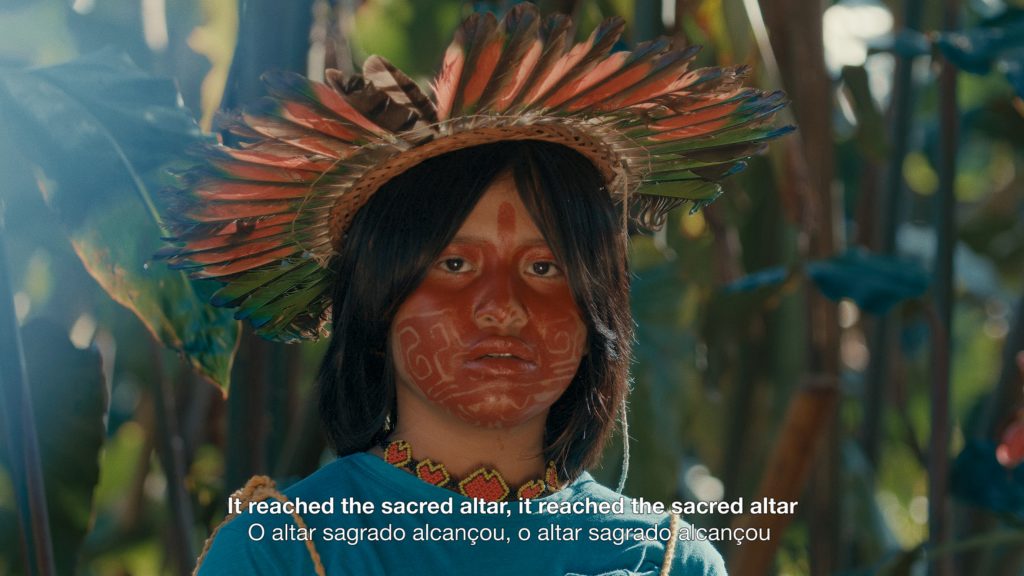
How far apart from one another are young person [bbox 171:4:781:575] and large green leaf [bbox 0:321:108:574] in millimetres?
370

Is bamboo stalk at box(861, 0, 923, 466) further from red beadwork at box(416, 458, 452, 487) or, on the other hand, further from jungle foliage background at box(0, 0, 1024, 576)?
red beadwork at box(416, 458, 452, 487)

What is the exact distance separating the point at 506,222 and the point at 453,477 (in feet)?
0.74

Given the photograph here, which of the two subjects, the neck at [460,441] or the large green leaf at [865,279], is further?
the large green leaf at [865,279]

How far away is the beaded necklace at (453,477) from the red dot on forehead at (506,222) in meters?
0.20

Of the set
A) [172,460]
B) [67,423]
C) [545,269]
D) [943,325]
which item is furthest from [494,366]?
[943,325]

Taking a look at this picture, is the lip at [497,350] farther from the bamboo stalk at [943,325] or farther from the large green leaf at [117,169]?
the bamboo stalk at [943,325]

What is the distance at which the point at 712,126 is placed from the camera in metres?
1.30

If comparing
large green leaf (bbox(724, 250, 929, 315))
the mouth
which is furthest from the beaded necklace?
large green leaf (bbox(724, 250, 929, 315))

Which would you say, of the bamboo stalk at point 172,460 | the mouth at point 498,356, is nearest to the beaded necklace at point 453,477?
the mouth at point 498,356

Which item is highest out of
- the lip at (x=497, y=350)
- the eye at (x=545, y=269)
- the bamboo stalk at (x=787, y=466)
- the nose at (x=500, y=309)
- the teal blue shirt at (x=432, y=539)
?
the eye at (x=545, y=269)

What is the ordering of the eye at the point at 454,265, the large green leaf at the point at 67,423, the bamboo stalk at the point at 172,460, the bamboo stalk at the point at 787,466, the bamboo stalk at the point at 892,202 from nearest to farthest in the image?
the eye at the point at 454,265 < the large green leaf at the point at 67,423 < the bamboo stalk at the point at 172,460 < the bamboo stalk at the point at 787,466 < the bamboo stalk at the point at 892,202

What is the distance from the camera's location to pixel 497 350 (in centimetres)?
118

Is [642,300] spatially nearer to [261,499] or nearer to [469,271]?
[469,271]

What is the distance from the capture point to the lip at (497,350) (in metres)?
1.18
